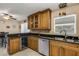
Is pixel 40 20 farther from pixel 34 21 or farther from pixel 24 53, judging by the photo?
pixel 24 53

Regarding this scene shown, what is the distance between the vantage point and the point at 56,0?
169 centimetres

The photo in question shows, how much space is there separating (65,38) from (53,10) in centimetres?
53

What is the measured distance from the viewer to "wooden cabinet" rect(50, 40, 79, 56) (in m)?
1.74

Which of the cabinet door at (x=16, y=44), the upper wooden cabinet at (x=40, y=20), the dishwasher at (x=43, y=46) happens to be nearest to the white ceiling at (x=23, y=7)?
the upper wooden cabinet at (x=40, y=20)

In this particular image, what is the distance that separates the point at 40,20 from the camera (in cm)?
189

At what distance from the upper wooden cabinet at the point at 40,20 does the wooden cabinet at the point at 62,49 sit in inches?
12.7

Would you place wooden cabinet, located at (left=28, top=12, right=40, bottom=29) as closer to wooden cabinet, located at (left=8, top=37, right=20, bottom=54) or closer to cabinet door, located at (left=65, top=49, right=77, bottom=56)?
wooden cabinet, located at (left=8, top=37, right=20, bottom=54)

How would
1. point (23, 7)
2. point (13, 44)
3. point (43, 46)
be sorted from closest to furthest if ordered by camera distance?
point (23, 7)
point (13, 44)
point (43, 46)

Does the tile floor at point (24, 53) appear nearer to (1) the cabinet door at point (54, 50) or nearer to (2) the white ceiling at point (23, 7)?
(1) the cabinet door at point (54, 50)

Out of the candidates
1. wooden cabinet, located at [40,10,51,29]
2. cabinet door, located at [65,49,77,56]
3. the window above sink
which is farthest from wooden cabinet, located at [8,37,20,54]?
cabinet door, located at [65,49,77,56]

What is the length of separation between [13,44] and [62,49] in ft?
2.78

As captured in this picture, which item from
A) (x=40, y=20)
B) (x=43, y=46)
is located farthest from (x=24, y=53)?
(x=40, y=20)

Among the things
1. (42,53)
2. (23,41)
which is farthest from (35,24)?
(42,53)

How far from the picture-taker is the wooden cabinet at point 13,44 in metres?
1.82
